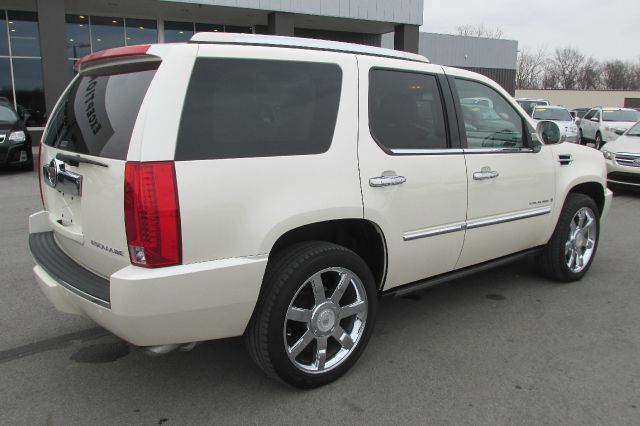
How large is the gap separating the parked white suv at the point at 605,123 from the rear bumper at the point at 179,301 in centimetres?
1792

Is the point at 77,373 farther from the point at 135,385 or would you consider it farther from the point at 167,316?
the point at 167,316

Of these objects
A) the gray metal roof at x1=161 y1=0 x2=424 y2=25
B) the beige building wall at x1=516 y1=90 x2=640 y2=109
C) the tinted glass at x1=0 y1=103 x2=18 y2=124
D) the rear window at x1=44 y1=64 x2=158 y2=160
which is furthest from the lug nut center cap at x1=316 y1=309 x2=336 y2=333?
the beige building wall at x1=516 y1=90 x2=640 y2=109

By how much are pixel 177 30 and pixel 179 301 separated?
20.6 m

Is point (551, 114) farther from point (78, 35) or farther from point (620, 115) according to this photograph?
point (78, 35)

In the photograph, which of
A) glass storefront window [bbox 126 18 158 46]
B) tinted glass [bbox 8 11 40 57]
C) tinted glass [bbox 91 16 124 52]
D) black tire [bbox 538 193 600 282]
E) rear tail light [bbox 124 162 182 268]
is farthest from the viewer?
glass storefront window [bbox 126 18 158 46]

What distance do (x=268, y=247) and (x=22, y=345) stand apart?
2.11 m

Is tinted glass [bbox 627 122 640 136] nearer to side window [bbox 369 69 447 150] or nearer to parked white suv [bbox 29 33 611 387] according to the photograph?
parked white suv [bbox 29 33 611 387]

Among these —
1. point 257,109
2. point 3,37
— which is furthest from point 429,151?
point 3,37

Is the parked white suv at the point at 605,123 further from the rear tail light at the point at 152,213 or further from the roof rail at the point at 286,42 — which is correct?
the rear tail light at the point at 152,213

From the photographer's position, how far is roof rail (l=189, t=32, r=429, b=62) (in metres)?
2.69

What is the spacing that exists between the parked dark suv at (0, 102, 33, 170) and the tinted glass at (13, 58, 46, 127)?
6808 millimetres

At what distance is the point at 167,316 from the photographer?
8.07 ft

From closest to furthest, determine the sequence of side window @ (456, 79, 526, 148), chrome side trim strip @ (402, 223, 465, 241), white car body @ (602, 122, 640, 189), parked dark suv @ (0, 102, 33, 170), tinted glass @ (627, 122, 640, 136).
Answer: chrome side trim strip @ (402, 223, 465, 241) < side window @ (456, 79, 526, 148) < white car body @ (602, 122, 640, 189) < tinted glass @ (627, 122, 640, 136) < parked dark suv @ (0, 102, 33, 170)

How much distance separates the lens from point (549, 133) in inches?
169
